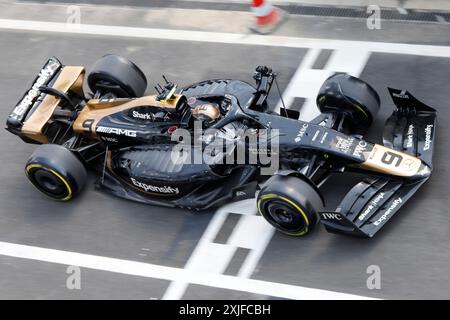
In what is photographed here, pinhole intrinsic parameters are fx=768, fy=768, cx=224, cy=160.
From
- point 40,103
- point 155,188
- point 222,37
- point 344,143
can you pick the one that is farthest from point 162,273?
point 222,37

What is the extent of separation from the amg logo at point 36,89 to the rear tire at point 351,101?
12.8 feet

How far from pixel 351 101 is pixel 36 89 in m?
4.41

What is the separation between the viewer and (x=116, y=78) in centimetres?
1116

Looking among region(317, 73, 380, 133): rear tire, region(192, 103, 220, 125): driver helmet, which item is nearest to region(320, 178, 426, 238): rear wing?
region(317, 73, 380, 133): rear tire

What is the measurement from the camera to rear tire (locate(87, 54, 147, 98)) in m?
11.2

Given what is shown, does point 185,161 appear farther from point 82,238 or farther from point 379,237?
point 379,237

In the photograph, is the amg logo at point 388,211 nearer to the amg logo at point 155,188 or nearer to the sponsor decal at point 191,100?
the amg logo at point 155,188

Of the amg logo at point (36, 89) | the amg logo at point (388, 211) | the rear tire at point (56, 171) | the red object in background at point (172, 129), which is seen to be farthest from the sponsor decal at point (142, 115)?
the amg logo at point (388, 211)

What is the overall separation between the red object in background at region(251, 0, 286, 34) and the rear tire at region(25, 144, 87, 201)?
478 centimetres

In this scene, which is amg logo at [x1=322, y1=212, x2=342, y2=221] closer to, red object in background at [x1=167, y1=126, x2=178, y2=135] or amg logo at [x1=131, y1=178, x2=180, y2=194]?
amg logo at [x1=131, y1=178, x2=180, y2=194]

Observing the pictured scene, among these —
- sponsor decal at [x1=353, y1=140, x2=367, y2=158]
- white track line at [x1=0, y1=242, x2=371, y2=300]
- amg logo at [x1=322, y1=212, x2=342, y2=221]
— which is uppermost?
sponsor decal at [x1=353, y1=140, x2=367, y2=158]

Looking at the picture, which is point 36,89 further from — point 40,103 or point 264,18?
point 264,18
